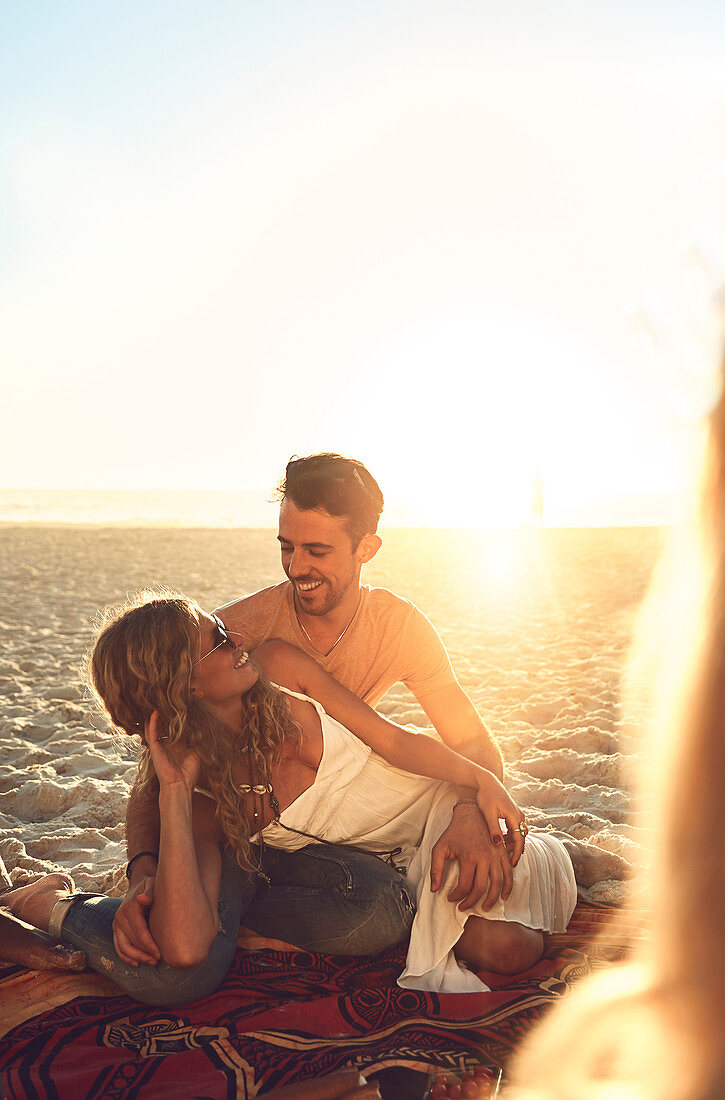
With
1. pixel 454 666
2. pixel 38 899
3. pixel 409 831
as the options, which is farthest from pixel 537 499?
pixel 38 899

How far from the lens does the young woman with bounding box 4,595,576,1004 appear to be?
7.74ft

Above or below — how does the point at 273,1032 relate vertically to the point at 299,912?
below

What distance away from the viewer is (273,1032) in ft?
7.14

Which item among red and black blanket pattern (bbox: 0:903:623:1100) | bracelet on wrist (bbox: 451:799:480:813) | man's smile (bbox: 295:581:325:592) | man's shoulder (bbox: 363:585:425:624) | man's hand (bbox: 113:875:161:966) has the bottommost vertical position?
red and black blanket pattern (bbox: 0:903:623:1100)

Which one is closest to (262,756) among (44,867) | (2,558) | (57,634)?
(44,867)

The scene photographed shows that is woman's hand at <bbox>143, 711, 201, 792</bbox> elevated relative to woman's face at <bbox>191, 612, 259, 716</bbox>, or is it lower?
lower

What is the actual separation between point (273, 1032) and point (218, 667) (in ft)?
3.34

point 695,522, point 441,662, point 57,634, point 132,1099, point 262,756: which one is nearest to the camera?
point 695,522

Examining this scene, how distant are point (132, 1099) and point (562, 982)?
1235mm

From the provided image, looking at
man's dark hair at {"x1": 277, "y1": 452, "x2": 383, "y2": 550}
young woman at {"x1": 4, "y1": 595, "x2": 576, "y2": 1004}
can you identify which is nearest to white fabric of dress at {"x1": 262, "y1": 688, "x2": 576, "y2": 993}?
young woman at {"x1": 4, "y1": 595, "x2": 576, "y2": 1004}

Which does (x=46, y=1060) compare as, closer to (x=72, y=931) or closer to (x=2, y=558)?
(x=72, y=931)

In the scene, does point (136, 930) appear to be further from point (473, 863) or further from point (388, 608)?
point (388, 608)

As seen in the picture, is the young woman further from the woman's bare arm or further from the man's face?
the man's face

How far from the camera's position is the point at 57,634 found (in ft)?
26.7
